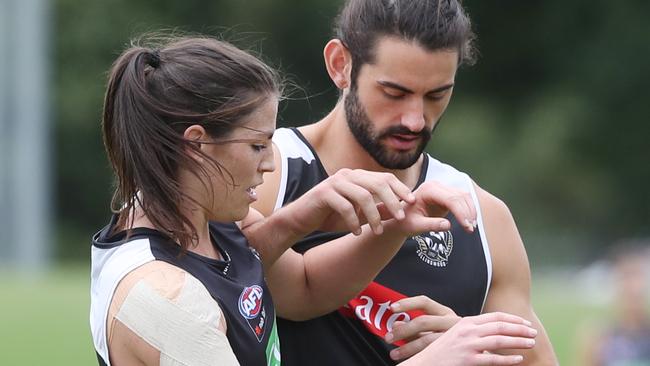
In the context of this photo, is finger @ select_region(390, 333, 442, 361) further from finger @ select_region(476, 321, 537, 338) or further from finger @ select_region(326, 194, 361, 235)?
finger @ select_region(476, 321, 537, 338)

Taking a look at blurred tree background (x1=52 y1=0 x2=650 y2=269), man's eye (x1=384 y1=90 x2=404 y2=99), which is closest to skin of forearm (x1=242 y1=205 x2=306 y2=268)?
man's eye (x1=384 y1=90 x2=404 y2=99)

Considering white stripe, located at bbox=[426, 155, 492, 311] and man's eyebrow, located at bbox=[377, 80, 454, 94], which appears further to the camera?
white stripe, located at bbox=[426, 155, 492, 311]

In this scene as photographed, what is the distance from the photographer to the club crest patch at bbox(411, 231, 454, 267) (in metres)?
4.34

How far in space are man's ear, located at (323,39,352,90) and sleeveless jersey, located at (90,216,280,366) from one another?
0.94 meters

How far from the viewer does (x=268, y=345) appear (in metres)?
3.54

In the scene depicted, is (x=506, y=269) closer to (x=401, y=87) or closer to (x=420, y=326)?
(x=420, y=326)

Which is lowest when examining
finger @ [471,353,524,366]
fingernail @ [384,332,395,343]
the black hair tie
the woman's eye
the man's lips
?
finger @ [471,353,524,366]

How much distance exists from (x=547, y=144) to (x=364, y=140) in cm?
2449

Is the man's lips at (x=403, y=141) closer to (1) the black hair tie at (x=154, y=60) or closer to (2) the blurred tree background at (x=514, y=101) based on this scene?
(1) the black hair tie at (x=154, y=60)

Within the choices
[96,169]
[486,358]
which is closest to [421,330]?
[486,358]

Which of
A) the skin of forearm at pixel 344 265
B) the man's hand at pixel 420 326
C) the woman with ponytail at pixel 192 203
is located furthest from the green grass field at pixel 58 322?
the woman with ponytail at pixel 192 203

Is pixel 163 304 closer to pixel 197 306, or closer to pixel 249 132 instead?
pixel 197 306

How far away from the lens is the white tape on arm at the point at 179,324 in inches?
124

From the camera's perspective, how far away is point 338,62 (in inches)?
177
